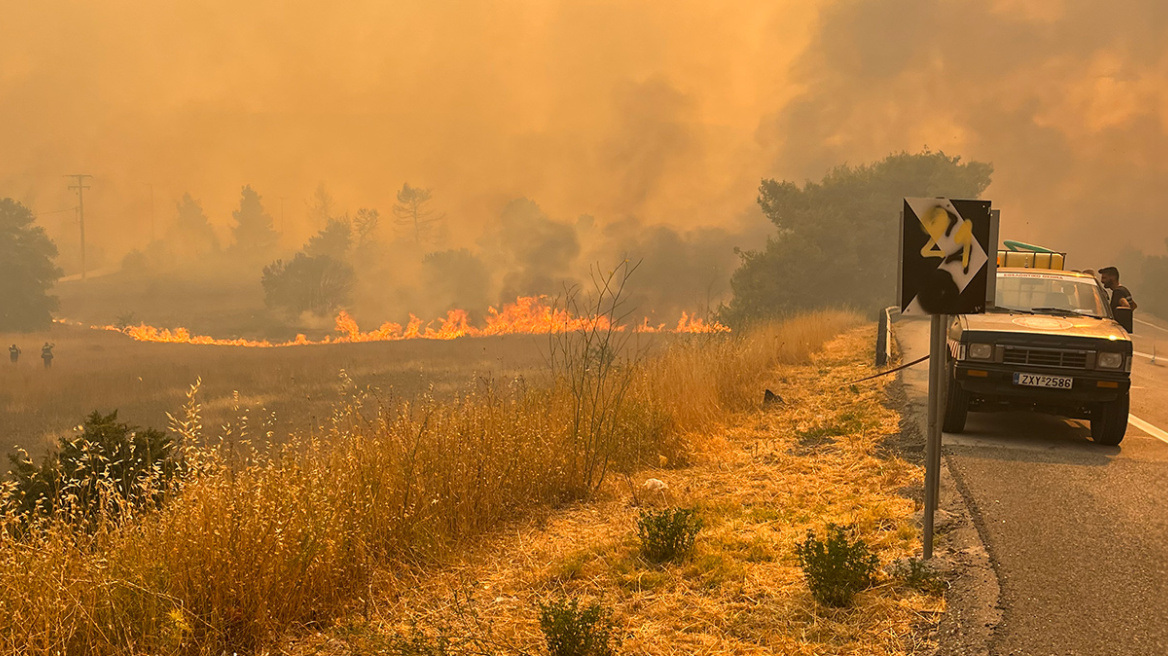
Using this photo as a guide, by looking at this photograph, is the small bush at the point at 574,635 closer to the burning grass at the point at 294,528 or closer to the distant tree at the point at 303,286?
the burning grass at the point at 294,528

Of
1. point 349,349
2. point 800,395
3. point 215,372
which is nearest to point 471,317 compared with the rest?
point 349,349

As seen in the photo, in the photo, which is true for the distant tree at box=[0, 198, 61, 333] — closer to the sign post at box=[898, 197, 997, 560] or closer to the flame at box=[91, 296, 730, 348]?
the flame at box=[91, 296, 730, 348]

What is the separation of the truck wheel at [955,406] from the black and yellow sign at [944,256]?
15.8 ft

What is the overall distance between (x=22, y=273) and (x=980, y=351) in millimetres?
80654

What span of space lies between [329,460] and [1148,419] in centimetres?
1100

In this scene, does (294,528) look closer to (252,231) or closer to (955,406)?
(955,406)

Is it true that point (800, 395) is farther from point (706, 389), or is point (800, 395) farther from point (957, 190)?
point (957, 190)

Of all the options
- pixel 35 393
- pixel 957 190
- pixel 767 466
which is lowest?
pixel 35 393

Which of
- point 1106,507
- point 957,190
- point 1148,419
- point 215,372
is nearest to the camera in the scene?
point 1106,507

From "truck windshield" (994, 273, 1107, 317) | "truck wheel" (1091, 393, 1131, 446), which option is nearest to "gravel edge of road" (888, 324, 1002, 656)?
"truck wheel" (1091, 393, 1131, 446)

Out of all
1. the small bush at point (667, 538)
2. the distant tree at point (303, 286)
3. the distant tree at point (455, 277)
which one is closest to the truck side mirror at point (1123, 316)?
the small bush at point (667, 538)

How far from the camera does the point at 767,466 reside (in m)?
8.74

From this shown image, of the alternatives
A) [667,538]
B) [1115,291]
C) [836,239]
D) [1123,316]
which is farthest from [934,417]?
[836,239]

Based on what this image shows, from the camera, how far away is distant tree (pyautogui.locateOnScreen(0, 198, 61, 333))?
2699 inches
